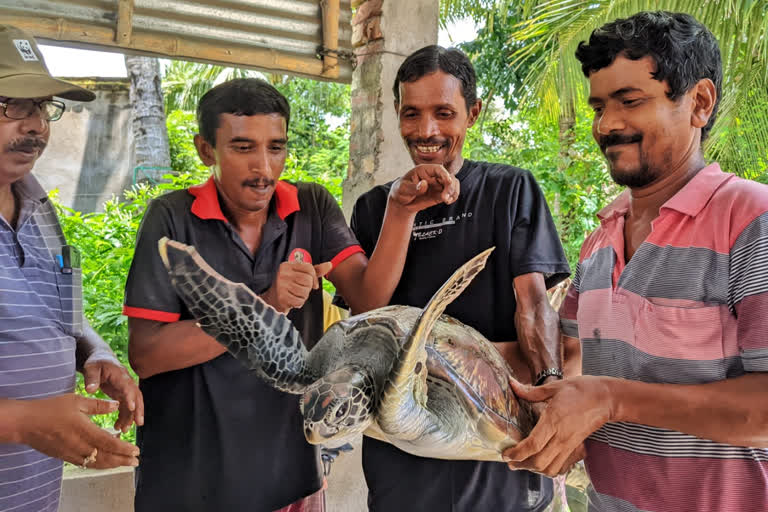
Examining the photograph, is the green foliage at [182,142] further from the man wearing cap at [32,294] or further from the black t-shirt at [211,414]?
the black t-shirt at [211,414]

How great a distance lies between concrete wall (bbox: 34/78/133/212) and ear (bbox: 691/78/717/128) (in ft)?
32.2

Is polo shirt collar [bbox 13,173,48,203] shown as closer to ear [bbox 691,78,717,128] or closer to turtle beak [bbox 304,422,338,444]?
turtle beak [bbox 304,422,338,444]

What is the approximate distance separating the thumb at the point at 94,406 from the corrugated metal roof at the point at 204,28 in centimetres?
202

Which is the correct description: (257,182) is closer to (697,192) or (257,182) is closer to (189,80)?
(697,192)

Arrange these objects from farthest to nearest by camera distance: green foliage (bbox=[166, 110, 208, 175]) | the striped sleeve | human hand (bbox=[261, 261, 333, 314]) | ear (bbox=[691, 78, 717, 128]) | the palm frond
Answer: green foliage (bbox=[166, 110, 208, 175]), the palm frond, human hand (bbox=[261, 261, 333, 314]), ear (bbox=[691, 78, 717, 128]), the striped sleeve

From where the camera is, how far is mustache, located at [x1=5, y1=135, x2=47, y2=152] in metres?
1.74

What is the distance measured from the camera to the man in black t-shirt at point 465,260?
1753mm

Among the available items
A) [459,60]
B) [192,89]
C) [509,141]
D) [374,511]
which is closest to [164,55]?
[459,60]

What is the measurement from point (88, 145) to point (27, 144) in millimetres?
9124

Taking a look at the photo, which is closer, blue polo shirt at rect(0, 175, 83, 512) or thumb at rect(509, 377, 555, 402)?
thumb at rect(509, 377, 555, 402)

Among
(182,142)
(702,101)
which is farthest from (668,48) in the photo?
(182,142)

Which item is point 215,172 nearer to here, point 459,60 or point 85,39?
point 459,60

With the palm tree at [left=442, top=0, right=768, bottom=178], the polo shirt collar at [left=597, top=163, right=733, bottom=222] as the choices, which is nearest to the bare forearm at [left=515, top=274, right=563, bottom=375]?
the polo shirt collar at [left=597, top=163, right=733, bottom=222]

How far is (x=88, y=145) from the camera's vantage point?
9.93m
